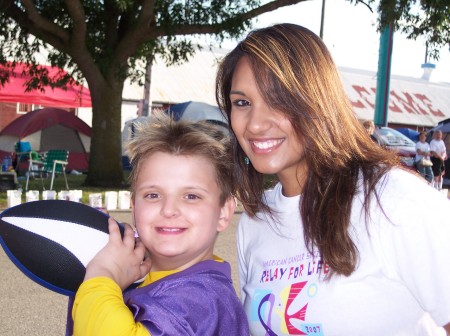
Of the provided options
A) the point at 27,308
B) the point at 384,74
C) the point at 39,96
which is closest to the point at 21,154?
the point at 39,96

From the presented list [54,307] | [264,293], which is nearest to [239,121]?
[264,293]

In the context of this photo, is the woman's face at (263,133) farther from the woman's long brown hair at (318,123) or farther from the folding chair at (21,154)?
the folding chair at (21,154)

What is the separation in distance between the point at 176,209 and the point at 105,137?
13.1 m

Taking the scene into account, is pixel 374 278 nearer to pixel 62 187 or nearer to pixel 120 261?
pixel 120 261

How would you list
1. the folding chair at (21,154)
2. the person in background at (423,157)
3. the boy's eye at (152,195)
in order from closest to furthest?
the boy's eye at (152,195) < the folding chair at (21,154) < the person in background at (423,157)

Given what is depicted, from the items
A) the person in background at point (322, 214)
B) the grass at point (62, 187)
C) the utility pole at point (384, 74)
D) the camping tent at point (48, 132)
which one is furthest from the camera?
the utility pole at point (384, 74)

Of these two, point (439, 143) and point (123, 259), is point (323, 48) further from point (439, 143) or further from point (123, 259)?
point (439, 143)

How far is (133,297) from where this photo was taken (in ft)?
6.28

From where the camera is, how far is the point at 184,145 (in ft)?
6.88

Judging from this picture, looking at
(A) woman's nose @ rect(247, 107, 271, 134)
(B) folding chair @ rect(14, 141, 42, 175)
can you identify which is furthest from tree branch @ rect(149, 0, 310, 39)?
(A) woman's nose @ rect(247, 107, 271, 134)

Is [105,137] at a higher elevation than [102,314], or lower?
lower

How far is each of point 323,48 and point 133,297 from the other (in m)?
1.02

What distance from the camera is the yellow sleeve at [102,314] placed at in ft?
5.65

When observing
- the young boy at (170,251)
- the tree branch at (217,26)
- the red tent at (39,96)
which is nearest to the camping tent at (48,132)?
the red tent at (39,96)
